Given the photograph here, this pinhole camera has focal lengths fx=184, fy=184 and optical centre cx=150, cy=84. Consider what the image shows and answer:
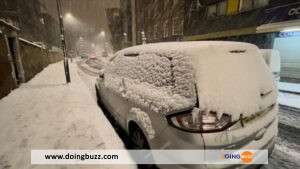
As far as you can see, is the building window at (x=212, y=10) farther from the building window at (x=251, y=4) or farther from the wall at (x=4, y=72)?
the wall at (x=4, y=72)

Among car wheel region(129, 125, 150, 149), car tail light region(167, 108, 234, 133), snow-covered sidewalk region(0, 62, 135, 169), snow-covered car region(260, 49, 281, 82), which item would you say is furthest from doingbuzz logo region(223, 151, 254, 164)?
snow-covered car region(260, 49, 281, 82)

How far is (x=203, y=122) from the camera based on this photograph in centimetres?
193

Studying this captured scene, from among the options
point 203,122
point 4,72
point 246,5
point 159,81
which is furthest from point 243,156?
point 246,5

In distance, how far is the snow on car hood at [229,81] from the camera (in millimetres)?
1996

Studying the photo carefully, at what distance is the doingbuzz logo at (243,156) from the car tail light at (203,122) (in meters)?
0.33

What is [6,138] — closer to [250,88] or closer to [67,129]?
[67,129]

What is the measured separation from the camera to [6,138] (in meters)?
4.07

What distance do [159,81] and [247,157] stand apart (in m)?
1.41

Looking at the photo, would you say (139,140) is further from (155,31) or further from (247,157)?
(155,31)

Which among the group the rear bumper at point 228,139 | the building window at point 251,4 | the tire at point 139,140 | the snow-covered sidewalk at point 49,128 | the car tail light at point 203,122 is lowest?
the snow-covered sidewalk at point 49,128

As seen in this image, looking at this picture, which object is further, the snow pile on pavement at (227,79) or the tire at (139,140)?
the tire at (139,140)

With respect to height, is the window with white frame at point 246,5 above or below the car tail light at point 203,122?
above

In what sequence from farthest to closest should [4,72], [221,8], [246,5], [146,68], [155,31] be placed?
[155,31]
[221,8]
[246,5]
[4,72]
[146,68]

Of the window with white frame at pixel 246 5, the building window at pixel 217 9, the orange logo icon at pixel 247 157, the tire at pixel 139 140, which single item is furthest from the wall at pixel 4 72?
the building window at pixel 217 9
